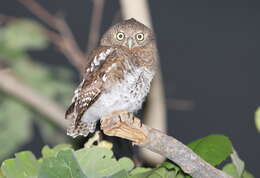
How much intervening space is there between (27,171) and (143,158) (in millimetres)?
1615

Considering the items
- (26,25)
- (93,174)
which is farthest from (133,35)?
(93,174)

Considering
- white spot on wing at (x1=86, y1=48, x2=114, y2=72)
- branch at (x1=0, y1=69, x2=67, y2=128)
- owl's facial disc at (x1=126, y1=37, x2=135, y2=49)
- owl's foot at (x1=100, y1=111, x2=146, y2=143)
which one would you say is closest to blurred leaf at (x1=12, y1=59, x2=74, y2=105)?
branch at (x1=0, y1=69, x2=67, y2=128)

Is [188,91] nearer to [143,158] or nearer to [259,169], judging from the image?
[259,169]

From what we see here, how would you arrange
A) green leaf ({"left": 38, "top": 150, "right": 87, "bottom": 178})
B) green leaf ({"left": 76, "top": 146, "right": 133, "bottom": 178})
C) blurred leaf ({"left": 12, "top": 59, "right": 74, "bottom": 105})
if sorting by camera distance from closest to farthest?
1. green leaf ({"left": 38, "top": 150, "right": 87, "bottom": 178})
2. green leaf ({"left": 76, "top": 146, "right": 133, "bottom": 178})
3. blurred leaf ({"left": 12, "top": 59, "right": 74, "bottom": 105})

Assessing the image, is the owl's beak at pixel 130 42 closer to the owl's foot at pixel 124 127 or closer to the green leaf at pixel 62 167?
the owl's foot at pixel 124 127

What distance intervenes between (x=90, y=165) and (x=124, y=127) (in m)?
0.39

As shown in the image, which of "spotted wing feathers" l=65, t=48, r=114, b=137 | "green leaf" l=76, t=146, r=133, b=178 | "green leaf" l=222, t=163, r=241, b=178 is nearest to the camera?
"green leaf" l=76, t=146, r=133, b=178

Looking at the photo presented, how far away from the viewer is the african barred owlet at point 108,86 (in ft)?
8.63

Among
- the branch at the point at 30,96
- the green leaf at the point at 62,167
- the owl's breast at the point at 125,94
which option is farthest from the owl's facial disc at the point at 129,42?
the green leaf at the point at 62,167

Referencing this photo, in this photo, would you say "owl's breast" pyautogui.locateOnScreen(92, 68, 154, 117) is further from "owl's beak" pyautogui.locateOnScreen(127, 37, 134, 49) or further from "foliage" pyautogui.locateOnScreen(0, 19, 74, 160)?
"foliage" pyautogui.locateOnScreen(0, 19, 74, 160)

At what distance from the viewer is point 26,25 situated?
389 cm

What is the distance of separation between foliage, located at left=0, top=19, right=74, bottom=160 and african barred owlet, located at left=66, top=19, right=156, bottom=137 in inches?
46.0

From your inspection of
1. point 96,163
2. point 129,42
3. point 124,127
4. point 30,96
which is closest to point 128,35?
point 129,42

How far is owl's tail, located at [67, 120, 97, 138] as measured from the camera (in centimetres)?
262
